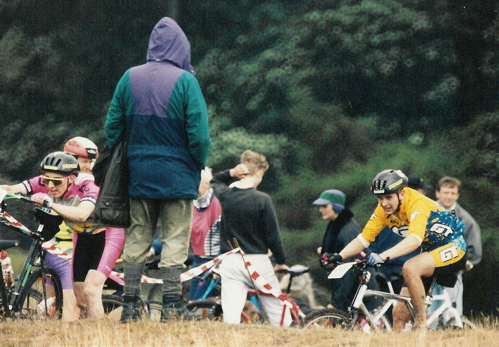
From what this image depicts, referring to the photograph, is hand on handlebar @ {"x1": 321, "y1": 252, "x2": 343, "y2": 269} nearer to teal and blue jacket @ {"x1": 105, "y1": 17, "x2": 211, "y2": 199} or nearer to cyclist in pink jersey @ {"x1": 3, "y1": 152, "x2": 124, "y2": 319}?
teal and blue jacket @ {"x1": 105, "y1": 17, "x2": 211, "y2": 199}

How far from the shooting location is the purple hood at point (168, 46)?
7273 millimetres

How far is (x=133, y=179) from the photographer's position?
23.3ft

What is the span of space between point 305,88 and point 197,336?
1206 centimetres

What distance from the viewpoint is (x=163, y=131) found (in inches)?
277

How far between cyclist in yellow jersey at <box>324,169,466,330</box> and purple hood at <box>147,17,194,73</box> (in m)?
2.27

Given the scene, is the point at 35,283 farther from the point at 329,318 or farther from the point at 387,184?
the point at 387,184

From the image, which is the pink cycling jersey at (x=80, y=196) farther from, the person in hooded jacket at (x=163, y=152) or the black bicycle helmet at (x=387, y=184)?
the black bicycle helmet at (x=387, y=184)

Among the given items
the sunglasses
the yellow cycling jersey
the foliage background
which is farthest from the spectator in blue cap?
the foliage background

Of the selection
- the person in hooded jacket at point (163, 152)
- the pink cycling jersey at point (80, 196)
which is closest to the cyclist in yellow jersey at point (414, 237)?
the person in hooded jacket at point (163, 152)

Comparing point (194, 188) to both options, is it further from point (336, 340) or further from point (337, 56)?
point (337, 56)

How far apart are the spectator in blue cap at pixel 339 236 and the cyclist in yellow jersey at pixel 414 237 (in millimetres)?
1255

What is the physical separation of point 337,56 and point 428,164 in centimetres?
314

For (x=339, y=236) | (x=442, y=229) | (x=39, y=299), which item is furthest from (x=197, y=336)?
(x=339, y=236)

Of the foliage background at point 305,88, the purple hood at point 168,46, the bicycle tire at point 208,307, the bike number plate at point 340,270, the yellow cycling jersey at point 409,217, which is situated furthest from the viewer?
the foliage background at point 305,88
